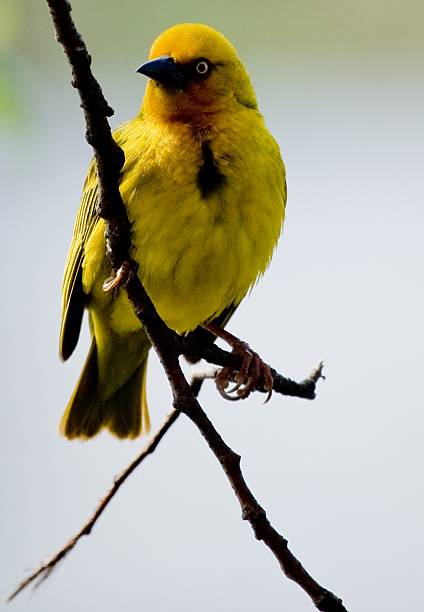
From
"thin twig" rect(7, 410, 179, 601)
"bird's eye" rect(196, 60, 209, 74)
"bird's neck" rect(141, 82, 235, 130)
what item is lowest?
"thin twig" rect(7, 410, 179, 601)

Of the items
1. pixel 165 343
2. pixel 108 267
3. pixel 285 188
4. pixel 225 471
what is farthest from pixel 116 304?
pixel 225 471

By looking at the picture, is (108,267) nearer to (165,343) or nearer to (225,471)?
(165,343)

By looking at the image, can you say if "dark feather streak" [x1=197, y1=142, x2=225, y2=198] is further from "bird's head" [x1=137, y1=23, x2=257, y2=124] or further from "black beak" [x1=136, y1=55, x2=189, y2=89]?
"black beak" [x1=136, y1=55, x2=189, y2=89]

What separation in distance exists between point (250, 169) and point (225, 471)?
1.47 m

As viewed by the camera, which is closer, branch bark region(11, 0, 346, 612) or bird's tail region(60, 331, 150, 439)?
branch bark region(11, 0, 346, 612)

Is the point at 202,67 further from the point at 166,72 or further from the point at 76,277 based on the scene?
the point at 76,277

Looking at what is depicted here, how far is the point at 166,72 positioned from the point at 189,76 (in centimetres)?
16

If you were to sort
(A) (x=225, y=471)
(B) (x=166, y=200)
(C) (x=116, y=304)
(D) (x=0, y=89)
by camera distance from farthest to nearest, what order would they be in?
(C) (x=116, y=304) < (B) (x=166, y=200) < (A) (x=225, y=471) < (D) (x=0, y=89)

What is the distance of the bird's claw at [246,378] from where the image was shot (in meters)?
4.16

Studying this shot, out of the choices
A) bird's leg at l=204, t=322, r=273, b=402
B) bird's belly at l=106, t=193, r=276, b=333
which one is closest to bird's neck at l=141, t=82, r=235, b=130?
bird's belly at l=106, t=193, r=276, b=333

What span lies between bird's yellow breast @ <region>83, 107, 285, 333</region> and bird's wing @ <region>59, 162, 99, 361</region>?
91 millimetres

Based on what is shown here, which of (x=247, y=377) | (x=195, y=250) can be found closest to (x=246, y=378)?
(x=247, y=377)

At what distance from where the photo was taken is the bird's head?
4031 millimetres

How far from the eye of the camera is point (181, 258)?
153 inches
